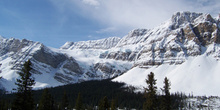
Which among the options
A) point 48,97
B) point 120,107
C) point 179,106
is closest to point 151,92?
point 48,97

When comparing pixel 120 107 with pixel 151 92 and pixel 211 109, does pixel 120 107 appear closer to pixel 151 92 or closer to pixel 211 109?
pixel 211 109

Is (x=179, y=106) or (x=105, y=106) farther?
(x=179, y=106)

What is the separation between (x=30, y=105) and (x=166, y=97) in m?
31.0

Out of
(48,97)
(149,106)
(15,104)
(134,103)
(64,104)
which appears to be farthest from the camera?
(134,103)

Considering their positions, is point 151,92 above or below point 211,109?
above

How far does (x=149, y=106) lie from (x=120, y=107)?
412 feet

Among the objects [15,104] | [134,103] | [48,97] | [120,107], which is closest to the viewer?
[15,104]

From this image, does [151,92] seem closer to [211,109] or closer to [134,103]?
[134,103]

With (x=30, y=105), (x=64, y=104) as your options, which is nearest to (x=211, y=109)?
(x=64, y=104)

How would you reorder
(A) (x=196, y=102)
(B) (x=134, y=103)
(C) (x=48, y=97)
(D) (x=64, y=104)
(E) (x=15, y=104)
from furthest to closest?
(A) (x=196, y=102), (B) (x=134, y=103), (D) (x=64, y=104), (C) (x=48, y=97), (E) (x=15, y=104)

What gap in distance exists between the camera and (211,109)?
574 feet

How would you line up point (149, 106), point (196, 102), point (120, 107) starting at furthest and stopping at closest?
point (196, 102)
point (120, 107)
point (149, 106)

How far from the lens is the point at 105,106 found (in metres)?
50.9

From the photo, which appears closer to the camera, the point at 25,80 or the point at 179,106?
the point at 25,80
